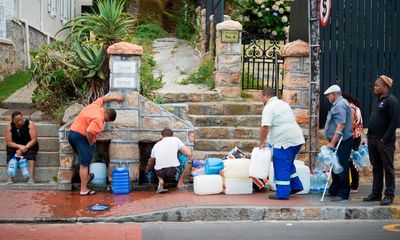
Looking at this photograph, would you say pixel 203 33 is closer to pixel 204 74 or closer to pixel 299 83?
pixel 204 74

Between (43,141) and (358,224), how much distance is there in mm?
6083

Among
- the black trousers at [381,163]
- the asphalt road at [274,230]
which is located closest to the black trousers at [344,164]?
the black trousers at [381,163]

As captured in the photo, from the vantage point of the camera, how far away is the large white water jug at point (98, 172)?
1166cm

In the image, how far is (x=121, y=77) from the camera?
11805 millimetres

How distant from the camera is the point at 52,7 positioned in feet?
88.1

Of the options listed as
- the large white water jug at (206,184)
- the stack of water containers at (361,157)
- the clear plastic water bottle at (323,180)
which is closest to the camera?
the large white water jug at (206,184)

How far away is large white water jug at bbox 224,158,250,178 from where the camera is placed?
1098 cm

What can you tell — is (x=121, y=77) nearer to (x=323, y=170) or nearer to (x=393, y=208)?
(x=323, y=170)

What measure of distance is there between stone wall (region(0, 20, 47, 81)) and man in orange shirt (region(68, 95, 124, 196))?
7148mm

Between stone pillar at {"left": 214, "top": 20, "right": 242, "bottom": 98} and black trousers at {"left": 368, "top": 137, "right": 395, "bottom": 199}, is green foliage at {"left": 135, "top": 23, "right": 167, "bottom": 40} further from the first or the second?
black trousers at {"left": 368, "top": 137, "right": 395, "bottom": 199}

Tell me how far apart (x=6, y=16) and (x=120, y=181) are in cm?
895

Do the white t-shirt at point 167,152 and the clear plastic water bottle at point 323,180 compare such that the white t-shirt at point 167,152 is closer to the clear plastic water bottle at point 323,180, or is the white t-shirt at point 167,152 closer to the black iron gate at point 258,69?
the clear plastic water bottle at point 323,180

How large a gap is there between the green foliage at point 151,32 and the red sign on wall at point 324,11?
13665 millimetres

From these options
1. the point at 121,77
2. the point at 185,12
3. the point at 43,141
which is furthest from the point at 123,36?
the point at 185,12
